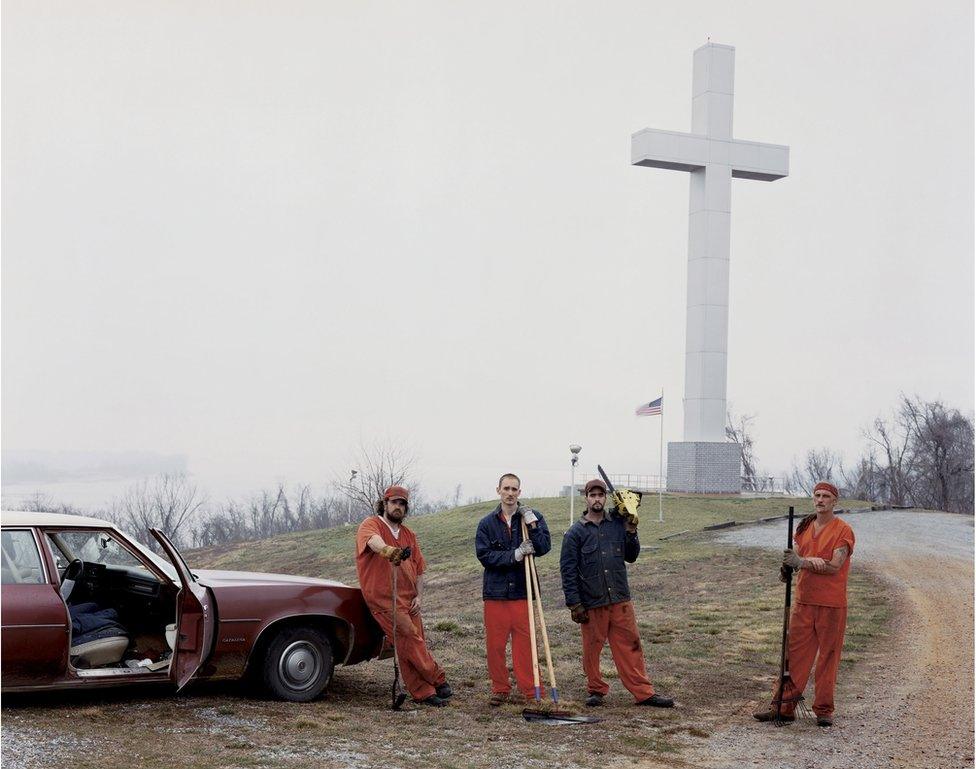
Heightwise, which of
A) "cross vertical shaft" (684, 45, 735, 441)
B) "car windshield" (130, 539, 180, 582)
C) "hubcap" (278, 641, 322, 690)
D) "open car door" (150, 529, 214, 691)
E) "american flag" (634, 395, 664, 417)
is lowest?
"hubcap" (278, 641, 322, 690)

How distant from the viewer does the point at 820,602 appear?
9.75 meters

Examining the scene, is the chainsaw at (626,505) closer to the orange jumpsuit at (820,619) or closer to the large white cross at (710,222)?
the orange jumpsuit at (820,619)

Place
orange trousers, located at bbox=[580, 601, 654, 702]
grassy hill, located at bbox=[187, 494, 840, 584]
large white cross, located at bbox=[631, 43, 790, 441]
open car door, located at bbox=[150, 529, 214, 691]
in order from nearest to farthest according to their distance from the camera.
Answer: open car door, located at bbox=[150, 529, 214, 691]
orange trousers, located at bbox=[580, 601, 654, 702]
grassy hill, located at bbox=[187, 494, 840, 584]
large white cross, located at bbox=[631, 43, 790, 441]

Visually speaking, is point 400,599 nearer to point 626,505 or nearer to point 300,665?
point 300,665

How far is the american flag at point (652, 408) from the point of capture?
30.8m

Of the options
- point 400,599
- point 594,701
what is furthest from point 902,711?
point 400,599

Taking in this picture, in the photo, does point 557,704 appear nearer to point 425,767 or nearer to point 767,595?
point 425,767

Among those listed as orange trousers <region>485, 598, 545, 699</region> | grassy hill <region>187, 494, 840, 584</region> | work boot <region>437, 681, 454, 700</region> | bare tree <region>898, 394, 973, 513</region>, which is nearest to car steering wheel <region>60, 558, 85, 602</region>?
work boot <region>437, 681, 454, 700</region>

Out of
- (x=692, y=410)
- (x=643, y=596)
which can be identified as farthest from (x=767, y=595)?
(x=692, y=410)

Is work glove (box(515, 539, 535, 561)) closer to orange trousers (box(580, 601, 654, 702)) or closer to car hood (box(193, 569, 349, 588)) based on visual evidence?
orange trousers (box(580, 601, 654, 702))

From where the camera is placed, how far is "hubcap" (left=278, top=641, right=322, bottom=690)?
961 centimetres

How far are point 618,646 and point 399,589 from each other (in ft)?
6.26

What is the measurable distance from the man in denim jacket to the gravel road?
94 centimetres

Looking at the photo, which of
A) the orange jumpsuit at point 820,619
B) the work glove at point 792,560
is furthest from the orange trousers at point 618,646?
the work glove at point 792,560
